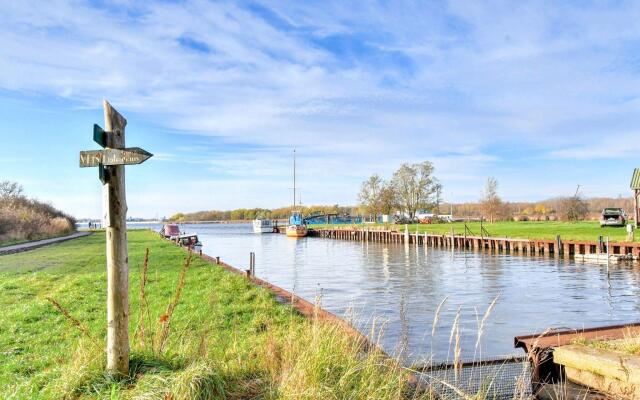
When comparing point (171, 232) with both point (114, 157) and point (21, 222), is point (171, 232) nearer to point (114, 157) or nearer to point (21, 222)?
point (21, 222)

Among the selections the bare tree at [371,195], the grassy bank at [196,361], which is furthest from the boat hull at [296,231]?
the grassy bank at [196,361]

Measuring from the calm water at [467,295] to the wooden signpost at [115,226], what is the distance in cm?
321

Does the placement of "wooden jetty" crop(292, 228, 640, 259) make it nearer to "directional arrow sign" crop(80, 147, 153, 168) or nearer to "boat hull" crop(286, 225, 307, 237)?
"boat hull" crop(286, 225, 307, 237)

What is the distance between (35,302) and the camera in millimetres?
11789

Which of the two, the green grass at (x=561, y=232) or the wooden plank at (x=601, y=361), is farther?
the green grass at (x=561, y=232)

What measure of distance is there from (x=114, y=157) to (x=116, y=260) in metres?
1.09

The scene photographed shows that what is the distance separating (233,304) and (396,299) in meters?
8.53

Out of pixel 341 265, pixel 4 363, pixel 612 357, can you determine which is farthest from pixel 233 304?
pixel 341 265

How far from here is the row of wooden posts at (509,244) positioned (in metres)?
31.8

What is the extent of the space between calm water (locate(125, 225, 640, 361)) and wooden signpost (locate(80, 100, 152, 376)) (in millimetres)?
3208

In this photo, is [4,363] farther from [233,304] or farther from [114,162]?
[233,304]

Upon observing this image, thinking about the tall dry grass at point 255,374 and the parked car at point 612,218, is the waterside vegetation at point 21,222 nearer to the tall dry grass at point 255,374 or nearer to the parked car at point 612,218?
the tall dry grass at point 255,374

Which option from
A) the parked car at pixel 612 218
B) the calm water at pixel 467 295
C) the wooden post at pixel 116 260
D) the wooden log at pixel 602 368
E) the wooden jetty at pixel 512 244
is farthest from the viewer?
the parked car at pixel 612 218

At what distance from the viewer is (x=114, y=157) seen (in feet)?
18.2
